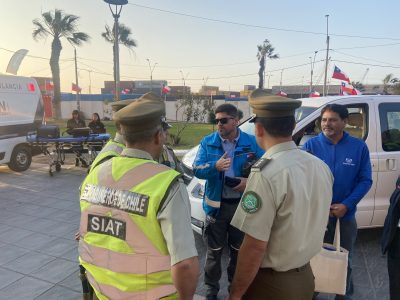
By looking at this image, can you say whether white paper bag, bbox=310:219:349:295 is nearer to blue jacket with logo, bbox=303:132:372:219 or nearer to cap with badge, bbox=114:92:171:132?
blue jacket with logo, bbox=303:132:372:219

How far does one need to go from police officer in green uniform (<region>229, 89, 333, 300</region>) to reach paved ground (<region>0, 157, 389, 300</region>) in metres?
1.66

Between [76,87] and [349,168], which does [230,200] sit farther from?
[76,87]

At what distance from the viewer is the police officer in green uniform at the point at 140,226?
130 centimetres

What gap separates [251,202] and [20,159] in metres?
8.93

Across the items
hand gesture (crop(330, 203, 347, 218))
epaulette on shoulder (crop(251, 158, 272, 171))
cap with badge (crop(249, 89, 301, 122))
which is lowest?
hand gesture (crop(330, 203, 347, 218))

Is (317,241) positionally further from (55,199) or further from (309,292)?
(55,199)

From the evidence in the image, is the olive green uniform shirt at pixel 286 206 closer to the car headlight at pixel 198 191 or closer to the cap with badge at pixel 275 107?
the cap with badge at pixel 275 107

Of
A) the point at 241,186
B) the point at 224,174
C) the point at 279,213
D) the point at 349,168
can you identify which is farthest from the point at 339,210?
Result: the point at 279,213

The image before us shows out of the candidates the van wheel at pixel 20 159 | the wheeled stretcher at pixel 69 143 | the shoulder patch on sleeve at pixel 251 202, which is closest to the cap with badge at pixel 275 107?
the shoulder patch on sleeve at pixel 251 202

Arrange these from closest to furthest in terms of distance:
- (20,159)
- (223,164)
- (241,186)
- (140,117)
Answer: (140,117) < (223,164) < (241,186) < (20,159)

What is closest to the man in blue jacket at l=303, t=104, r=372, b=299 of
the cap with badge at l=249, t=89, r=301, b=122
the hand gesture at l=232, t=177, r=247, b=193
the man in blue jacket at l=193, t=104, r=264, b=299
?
the man in blue jacket at l=193, t=104, r=264, b=299

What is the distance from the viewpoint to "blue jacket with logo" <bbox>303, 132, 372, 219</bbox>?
8.93 feet

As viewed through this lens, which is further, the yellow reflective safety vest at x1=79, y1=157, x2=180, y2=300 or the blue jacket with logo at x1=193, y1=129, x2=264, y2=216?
the blue jacket with logo at x1=193, y1=129, x2=264, y2=216

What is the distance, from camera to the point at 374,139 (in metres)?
3.91
